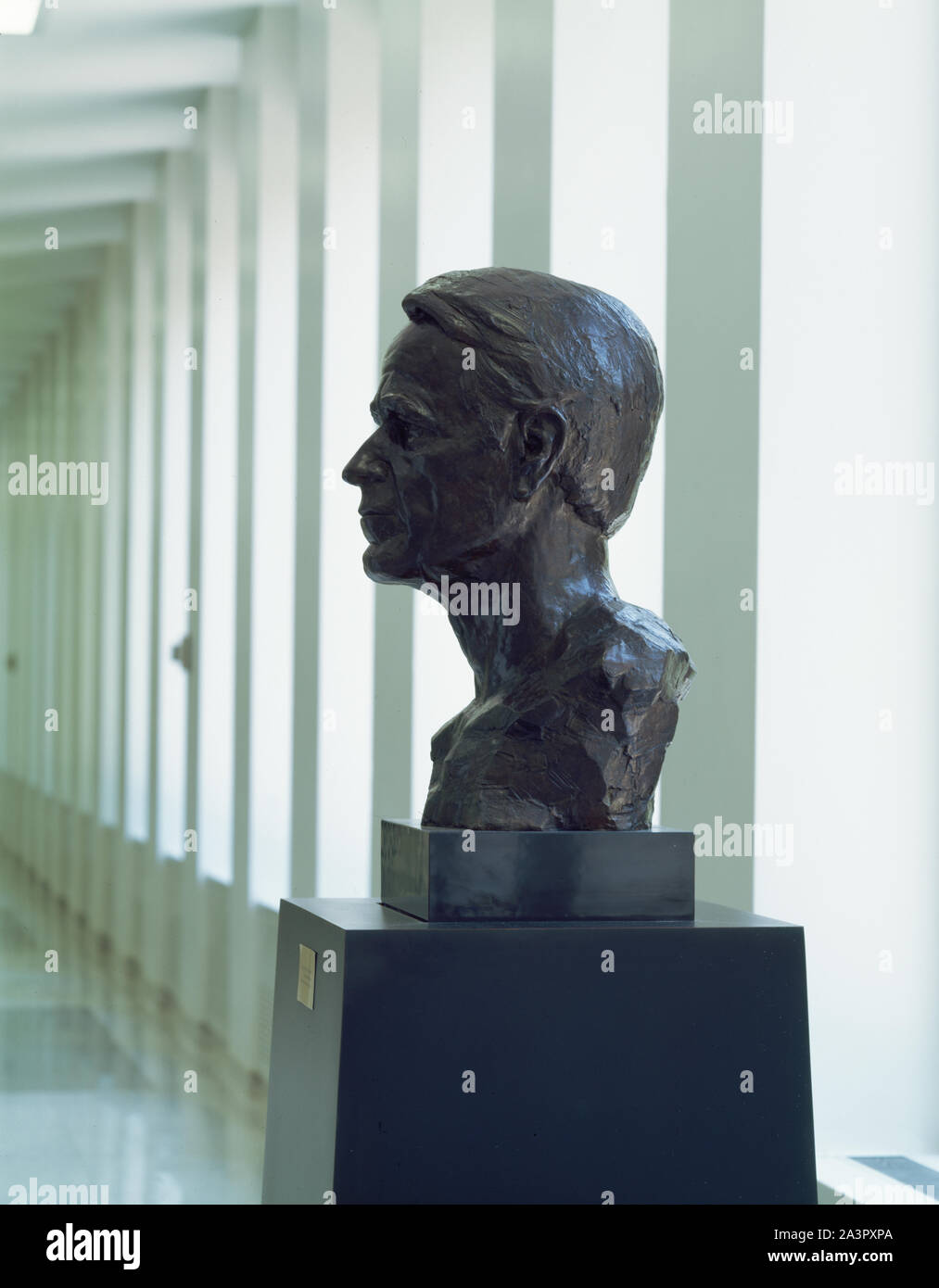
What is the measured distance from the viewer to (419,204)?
20.7 ft

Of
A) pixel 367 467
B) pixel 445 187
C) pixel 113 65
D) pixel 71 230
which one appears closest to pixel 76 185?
pixel 71 230

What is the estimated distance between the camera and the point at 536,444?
3119 millimetres

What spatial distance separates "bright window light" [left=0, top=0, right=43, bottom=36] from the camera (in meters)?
8.15

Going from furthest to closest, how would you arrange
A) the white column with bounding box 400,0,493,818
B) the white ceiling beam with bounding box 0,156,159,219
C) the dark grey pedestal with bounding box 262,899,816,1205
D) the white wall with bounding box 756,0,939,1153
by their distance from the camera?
the white ceiling beam with bounding box 0,156,159,219, the white column with bounding box 400,0,493,818, the white wall with bounding box 756,0,939,1153, the dark grey pedestal with bounding box 262,899,816,1205

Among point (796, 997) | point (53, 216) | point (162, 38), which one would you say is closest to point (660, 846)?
point (796, 997)

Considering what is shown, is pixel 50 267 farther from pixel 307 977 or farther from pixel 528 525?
pixel 307 977

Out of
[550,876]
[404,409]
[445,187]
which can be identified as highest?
[445,187]

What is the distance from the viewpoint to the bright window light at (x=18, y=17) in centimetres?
815

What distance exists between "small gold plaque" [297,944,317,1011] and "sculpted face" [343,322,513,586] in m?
0.78

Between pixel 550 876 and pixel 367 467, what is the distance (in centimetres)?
90

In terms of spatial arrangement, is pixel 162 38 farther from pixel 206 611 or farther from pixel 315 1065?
pixel 315 1065

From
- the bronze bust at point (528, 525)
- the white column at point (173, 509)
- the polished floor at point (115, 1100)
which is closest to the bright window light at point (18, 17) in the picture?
the white column at point (173, 509)

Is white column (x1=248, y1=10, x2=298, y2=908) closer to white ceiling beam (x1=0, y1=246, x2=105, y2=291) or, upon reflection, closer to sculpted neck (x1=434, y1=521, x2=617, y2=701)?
sculpted neck (x1=434, y1=521, x2=617, y2=701)

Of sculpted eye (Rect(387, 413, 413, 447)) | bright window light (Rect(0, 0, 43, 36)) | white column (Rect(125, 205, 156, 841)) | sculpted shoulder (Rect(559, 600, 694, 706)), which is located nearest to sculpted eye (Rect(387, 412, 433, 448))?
sculpted eye (Rect(387, 413, 413, 447))
